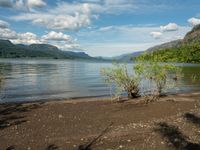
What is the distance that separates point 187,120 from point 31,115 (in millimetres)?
7869

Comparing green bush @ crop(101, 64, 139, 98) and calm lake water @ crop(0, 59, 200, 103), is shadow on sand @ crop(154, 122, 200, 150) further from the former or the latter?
calm lake water @ crop(0, 59, 200, 103)

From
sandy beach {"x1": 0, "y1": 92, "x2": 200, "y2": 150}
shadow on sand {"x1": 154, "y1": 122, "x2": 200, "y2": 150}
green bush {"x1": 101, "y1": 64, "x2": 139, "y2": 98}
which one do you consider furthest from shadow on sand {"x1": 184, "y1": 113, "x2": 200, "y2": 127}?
green bush {"x1": 101, "y1": 64, "x2": 139, "y2": 98}

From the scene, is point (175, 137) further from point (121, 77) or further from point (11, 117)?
point (121, 77)

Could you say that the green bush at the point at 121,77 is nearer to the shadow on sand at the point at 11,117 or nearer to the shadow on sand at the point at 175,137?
the shadow on sand at the point at 11,117

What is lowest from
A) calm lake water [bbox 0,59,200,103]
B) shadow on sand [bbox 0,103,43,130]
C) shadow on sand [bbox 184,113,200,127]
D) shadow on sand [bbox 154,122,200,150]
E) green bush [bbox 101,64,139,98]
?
calm lake water [bbox 0,59,200,103]

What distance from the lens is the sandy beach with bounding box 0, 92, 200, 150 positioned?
1080cm

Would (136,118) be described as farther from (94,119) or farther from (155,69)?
(155,69)

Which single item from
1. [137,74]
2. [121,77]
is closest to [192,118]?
[137,74]

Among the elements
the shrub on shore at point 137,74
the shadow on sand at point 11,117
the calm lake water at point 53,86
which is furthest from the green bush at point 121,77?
the calm lake water at point 53,86

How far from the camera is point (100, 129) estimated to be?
12961 millimetres

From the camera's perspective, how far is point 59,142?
439 inches

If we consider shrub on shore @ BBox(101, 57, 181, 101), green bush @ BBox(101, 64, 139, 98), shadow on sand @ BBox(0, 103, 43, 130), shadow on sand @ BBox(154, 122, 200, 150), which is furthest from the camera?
green bush @ BBox(101, 64, 139, 98)

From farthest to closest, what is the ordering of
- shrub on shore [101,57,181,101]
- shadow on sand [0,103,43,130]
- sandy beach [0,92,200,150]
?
shrub on shore [101,57,181,101]
shadow on sand [0,103,43,130]
sandy beach [0,92,200,150]

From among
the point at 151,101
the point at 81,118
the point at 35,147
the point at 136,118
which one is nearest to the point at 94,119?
the point at 81,118
